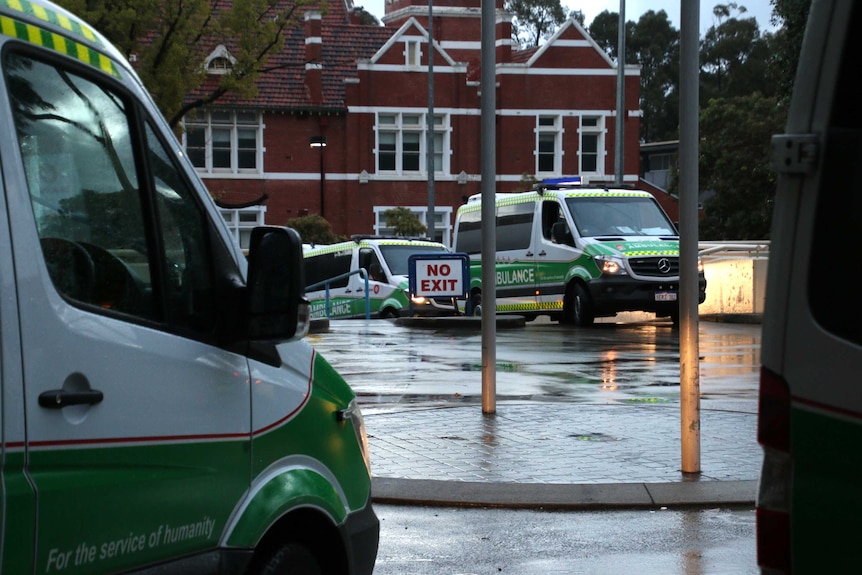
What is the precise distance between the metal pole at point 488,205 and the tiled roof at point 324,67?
3625cm

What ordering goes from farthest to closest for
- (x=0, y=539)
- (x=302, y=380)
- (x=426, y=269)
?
(x=426, y=269), (x=302, y=380), (x=0, y=539)

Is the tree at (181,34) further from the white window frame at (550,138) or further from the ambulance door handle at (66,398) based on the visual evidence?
the white window frame at (550,138)

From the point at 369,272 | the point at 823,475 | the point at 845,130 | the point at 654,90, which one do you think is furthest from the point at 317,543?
the point at 654,90

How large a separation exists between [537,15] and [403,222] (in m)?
48.8

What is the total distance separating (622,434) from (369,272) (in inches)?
704

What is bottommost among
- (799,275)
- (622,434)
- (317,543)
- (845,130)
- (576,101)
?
(622,434)

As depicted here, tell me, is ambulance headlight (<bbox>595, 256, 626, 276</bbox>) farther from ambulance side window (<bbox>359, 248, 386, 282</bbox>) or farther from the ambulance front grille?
ambulance side window (<bbox>359, 248, 386, 282</bbox>)

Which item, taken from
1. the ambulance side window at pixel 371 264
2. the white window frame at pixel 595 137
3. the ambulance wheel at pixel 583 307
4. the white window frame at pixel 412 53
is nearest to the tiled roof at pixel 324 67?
the white window frame at pixel 412 53

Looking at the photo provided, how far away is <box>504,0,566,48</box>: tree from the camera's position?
89750 millimetres

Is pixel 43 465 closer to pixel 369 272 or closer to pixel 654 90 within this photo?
pixel 369 272

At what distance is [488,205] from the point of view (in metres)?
11.5

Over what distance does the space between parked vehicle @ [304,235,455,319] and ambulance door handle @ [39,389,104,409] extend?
22516 mm

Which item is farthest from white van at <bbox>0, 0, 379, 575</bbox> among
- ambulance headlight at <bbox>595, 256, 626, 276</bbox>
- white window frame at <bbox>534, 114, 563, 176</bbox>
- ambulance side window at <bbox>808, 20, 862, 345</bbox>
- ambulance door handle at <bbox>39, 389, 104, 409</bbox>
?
white window frame at <bbox>534, 114, 563, 176</bbox>

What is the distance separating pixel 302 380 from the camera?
4531 millimetres
